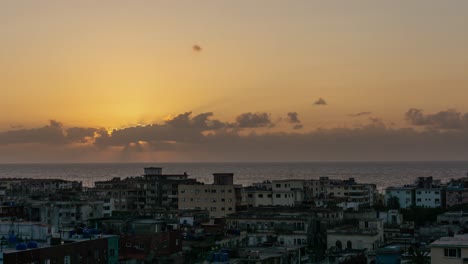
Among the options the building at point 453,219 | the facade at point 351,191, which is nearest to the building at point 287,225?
the building at point 453,219

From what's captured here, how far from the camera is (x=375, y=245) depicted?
6406 cm

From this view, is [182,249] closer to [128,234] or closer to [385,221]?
[128,234]

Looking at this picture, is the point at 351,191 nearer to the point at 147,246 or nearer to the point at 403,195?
the point at 403,195

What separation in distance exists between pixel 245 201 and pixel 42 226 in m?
56.9

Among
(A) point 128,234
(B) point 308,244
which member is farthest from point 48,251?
(B) point 308,244

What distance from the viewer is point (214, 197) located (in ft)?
357

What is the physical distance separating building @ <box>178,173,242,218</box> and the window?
225 feet

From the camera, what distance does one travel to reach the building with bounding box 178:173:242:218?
108 metres

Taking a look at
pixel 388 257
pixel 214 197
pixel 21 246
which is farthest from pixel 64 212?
pixel 388 257

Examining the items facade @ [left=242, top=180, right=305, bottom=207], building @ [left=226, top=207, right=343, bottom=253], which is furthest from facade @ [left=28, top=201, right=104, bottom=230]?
facade @ [left=242, top=180, right=305, bottom=207]

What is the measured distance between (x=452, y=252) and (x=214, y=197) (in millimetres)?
71635

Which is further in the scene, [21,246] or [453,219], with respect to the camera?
[453,219]

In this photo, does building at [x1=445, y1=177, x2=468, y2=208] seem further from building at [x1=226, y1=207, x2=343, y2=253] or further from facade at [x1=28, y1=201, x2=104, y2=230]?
facade at [x1=28, y1=201, x2=104, y2=230]

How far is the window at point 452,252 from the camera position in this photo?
3847 centimetres
